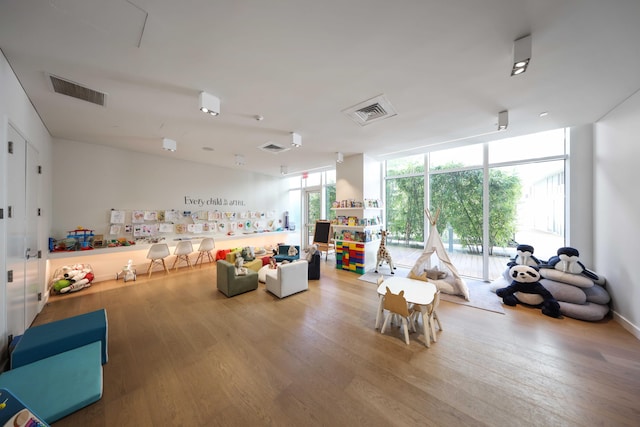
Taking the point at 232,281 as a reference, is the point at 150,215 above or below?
above

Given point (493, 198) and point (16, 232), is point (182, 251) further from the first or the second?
point (493, 198)

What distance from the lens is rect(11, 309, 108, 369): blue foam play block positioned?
1.70 metres

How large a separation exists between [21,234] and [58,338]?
151cm

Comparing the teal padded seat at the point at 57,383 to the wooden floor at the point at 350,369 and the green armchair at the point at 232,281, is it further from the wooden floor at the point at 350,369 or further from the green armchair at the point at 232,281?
the green armchair at the point at 232,281

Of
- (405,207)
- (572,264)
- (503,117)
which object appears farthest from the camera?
(405,207)

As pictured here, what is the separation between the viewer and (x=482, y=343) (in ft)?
7.86

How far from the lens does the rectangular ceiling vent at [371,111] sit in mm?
2650

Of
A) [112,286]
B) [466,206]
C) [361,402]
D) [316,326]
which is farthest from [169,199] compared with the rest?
[466,206]

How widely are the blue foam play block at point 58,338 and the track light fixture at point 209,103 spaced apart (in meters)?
2.61

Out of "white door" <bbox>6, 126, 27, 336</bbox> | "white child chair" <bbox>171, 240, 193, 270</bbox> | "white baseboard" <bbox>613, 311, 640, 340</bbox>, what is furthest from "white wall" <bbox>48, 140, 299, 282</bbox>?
"white baseboard" <bbox>613, 311, 640, 340</bbox>

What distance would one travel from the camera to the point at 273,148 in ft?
15.0

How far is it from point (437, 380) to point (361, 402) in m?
0.77

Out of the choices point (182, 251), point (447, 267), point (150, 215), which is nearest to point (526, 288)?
point (447, 267)

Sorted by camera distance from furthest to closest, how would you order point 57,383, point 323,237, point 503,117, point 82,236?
point 323,237 → point 82,236 → point 503,117 → point 57,383
